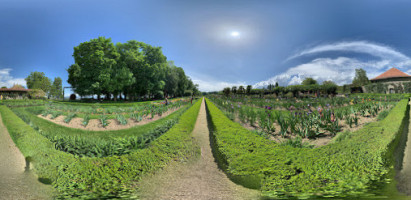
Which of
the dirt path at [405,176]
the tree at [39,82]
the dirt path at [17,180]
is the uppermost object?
the tree at [39,82]

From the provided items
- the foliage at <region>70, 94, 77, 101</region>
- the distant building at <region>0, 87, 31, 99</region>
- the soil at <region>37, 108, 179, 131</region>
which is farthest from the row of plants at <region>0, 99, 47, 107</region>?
the soil at <region>37, 108, 179, 131</region>

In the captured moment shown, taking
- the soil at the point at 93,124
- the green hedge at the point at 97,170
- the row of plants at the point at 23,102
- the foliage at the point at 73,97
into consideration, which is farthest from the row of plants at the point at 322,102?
the row of plants at the point at 23,102

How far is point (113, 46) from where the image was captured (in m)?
14.3

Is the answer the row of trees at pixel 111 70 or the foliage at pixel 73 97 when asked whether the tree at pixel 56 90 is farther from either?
the row of trees at pixel 111 70

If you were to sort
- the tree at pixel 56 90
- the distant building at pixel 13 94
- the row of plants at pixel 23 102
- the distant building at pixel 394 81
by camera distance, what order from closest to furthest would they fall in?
the row of plants at pixel 23 102
the tree at pixel 56 90
the distant building at pixel 13 94
the distant building at pixel 394 81

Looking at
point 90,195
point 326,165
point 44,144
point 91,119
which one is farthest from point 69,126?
point 326,165

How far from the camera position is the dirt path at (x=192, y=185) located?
99.5 inches

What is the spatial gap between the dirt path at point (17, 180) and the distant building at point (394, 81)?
38.7 metres

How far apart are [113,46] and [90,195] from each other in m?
15.5

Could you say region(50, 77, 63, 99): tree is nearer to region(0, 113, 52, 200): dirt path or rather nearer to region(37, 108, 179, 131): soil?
region(37, 108, 179, 131): soil

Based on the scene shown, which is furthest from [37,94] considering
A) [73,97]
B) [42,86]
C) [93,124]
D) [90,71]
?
[93,124]

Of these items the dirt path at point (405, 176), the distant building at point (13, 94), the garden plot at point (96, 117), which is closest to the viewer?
the dirt path at point (405, 176)

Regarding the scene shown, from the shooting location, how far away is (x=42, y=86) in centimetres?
1045

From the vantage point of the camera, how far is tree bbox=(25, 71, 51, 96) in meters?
9.88
